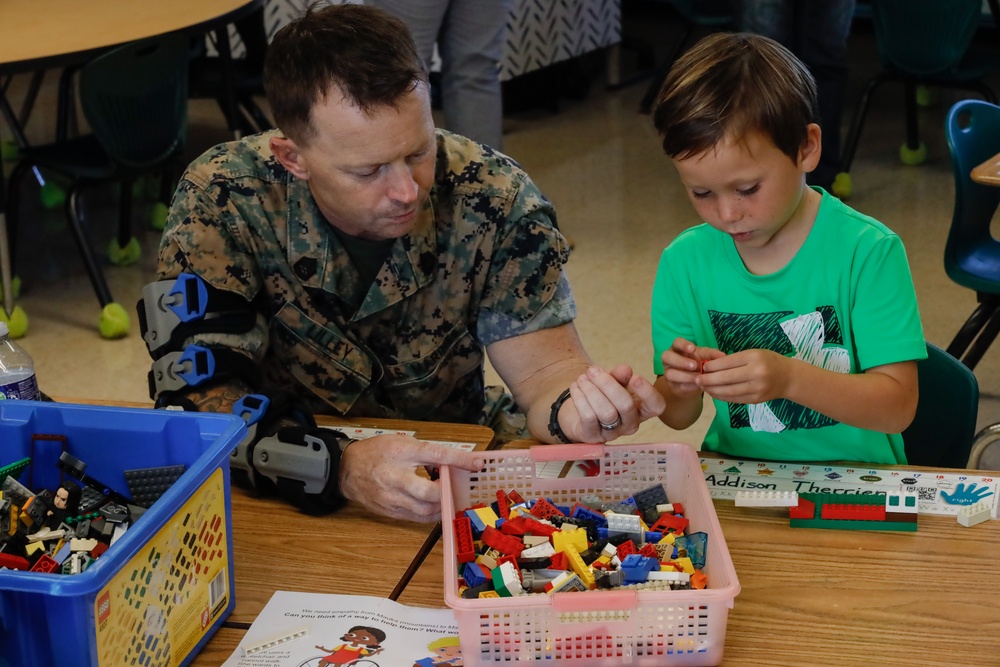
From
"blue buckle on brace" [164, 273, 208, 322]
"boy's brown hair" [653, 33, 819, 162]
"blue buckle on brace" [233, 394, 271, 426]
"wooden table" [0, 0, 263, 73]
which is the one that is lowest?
Answer: "blue buckle on brace" [233, 394, 271, 426]

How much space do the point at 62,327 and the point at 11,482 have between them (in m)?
2.77

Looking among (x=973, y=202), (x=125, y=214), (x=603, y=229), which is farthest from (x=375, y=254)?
(x=603, y=229)

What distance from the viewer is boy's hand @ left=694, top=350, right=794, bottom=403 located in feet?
4.44

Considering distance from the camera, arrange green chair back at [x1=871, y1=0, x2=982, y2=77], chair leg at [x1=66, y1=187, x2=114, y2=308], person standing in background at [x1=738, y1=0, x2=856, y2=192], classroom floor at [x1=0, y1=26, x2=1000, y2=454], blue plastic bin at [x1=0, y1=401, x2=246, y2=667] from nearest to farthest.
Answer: blue plastic bin at [x1=0, y1=401, x2=246, y2=667], classroom floor at [x1=0, y1=26, x2=1000, y2=454], chair leg at [x1=66, y1=187, x2=114, y2=308], person standing in background at [x1=738, y1=0, x2=856, y2=192], green chair back at [x1=871, y1=0, x2=982, y2=77]

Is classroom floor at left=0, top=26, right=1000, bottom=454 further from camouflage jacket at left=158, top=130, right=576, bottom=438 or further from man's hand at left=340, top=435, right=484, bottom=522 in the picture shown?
man's hand at left=340, top=435, right=484, bottom=522

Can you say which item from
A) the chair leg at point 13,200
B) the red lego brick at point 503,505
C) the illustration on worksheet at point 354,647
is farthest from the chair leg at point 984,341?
the chair leg at point 13,200

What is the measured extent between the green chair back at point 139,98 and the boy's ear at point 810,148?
7.99 ft

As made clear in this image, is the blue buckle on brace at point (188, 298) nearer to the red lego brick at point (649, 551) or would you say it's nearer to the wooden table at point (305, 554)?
the wooden table at point (305, 554)

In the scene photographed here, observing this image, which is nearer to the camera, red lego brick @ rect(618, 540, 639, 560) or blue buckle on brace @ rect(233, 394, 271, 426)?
red lego brick @ rect(618, 540, 639, 560)

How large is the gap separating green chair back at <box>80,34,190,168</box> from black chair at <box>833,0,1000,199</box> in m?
2.49

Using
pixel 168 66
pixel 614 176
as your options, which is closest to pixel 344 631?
pixel 168 66

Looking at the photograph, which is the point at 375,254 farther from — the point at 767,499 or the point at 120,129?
the point at 120,129

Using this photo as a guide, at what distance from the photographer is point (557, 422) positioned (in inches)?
59.9

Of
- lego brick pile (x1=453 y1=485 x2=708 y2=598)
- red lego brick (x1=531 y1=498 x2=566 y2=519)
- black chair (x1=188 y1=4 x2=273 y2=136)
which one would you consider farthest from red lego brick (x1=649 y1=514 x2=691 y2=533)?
black chair (x1=188 y1=4 x2=273 y2=136)
